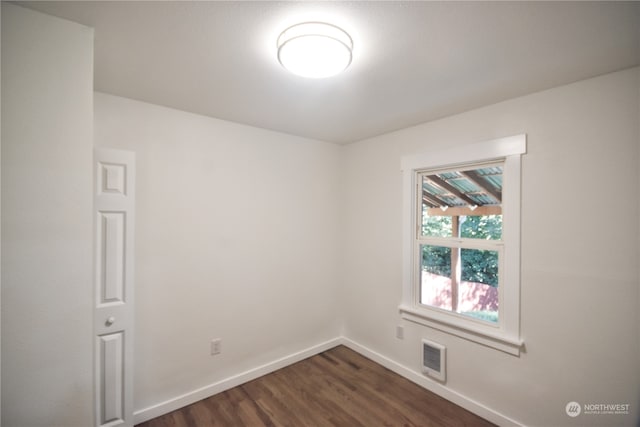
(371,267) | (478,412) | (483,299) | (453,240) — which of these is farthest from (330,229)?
(478,412)

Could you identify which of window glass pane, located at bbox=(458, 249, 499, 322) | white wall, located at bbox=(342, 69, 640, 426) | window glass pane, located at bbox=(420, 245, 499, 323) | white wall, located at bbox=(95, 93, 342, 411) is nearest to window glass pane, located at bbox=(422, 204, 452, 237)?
window glass pane, located at bbox=(420, 245, 499, 323)

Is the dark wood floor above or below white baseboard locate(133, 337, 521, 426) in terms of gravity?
below

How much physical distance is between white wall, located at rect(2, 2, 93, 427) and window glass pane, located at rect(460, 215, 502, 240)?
2.61 meters

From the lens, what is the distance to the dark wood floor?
222 cm

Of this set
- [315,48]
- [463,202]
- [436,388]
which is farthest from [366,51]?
[436,388]

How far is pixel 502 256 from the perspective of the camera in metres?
2.26

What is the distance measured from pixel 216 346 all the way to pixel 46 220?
5.90 ft

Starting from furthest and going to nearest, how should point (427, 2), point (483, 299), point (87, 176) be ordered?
point (483, 299) → point (87, 176) → point (427, 2)

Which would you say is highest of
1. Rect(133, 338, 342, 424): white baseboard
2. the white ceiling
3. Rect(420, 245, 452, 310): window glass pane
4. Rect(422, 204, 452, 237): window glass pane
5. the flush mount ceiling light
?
the white ceiling

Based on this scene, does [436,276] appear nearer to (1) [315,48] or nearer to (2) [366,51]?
(2) [366,51]

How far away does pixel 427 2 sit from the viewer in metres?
1.19

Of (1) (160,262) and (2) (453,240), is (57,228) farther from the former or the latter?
(2) (453,240)

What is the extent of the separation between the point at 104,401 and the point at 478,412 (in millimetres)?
2696

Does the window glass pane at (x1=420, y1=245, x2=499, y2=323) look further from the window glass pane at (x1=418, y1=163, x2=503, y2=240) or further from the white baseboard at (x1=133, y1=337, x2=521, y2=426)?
the white baseboard at (x1=133, y1=337, x2=521, y2=426)
